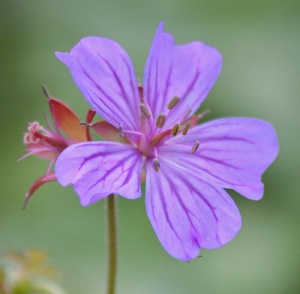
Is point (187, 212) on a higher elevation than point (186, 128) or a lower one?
lower

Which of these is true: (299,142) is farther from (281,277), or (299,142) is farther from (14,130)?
(14,130)

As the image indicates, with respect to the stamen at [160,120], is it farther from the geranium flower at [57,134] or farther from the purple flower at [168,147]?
the geranium flower at [57,134]

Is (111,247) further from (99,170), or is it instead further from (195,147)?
(195,147)

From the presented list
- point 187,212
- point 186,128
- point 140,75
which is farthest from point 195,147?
point 140,75

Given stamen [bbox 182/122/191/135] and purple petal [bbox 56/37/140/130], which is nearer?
purple petal [bbox 56/37/140/130]

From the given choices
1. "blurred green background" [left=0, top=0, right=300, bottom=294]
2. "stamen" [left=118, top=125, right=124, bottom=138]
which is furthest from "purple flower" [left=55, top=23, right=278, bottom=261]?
"blurred green background" [left=0, top=0, right=300, bottom=294]

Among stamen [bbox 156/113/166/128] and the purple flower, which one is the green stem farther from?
stamen [bbox 156/113/166/128]

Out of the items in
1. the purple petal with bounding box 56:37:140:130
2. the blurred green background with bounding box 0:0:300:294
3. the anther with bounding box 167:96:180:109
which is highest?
the purple petal with bounding box 56:37:140:130
